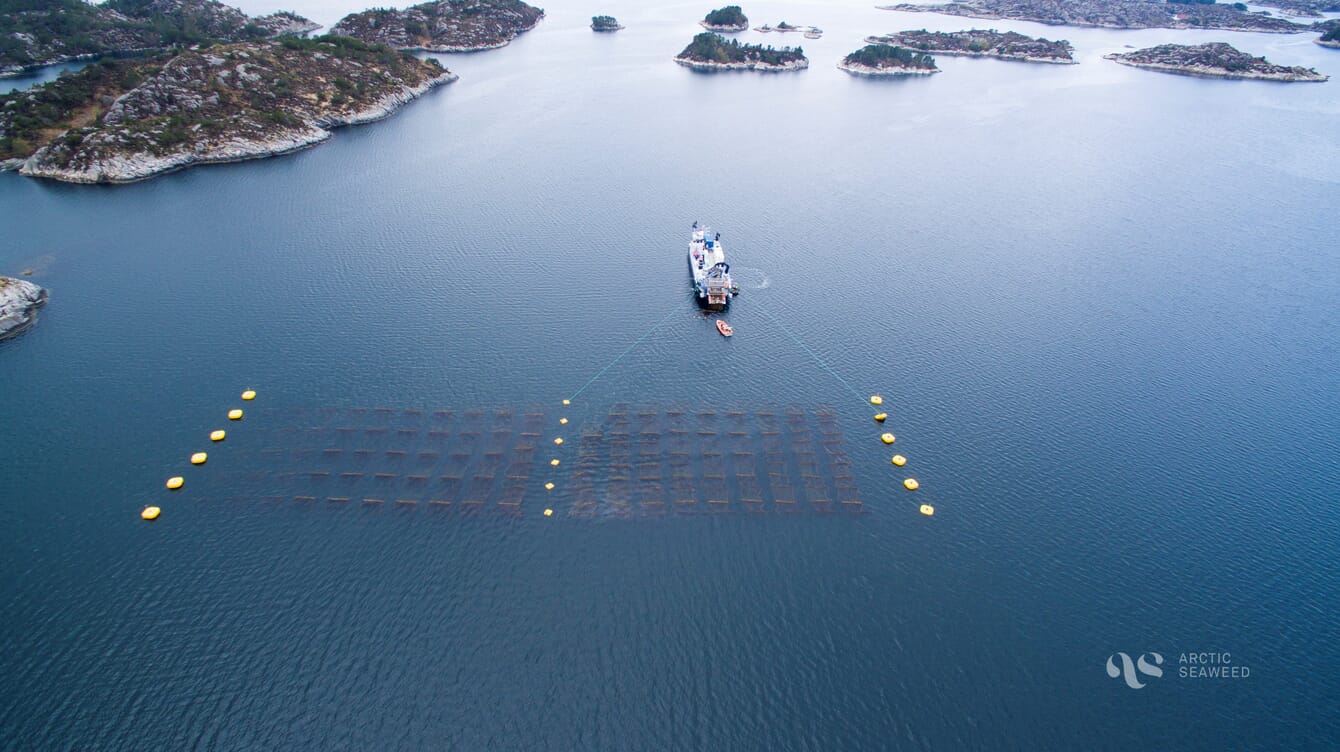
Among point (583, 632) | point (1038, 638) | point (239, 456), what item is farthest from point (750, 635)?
→ point (239, 456)

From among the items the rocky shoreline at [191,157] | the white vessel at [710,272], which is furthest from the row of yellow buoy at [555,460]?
the rocky shoreline at [191,157]

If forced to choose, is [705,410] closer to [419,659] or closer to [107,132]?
[419,659]

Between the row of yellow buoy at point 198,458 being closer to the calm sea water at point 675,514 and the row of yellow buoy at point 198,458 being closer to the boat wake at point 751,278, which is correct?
the calm sea water at point 675,514

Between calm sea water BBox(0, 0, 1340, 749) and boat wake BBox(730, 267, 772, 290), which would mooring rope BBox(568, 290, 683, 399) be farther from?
boat wake BBox(730, 267, 772, 290)

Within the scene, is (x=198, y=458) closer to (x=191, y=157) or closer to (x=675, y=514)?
(x=675, y=514)
